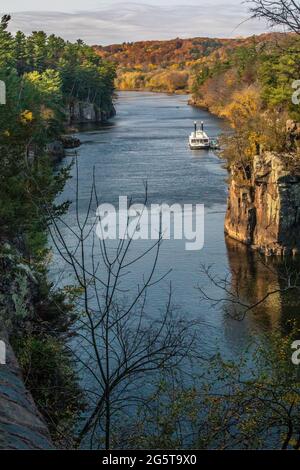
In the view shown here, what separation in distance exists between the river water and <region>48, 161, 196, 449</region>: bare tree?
2133mm

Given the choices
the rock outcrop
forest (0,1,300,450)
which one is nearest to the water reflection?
forest (0,1,300,450)

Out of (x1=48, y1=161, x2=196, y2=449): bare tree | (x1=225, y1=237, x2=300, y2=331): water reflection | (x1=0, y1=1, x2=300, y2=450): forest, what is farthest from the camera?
(x1=225, y1=237, x2=300, y2=331): water reflection

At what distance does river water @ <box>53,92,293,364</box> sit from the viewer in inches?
1502

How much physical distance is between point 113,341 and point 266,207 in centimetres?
2555

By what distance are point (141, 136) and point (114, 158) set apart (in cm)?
2311

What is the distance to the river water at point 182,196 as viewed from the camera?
1502 inches

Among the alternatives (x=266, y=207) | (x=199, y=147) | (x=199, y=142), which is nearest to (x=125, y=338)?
(x=266, y=207)

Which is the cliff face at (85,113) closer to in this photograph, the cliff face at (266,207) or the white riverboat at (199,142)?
the white riverboat at (199,142)

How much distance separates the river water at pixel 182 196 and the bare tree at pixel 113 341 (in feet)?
7.00

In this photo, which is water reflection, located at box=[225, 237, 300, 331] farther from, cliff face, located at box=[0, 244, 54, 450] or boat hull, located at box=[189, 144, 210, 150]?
boat hull, located at box=[189, 144, 210, 150]

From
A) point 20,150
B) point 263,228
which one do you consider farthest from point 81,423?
point 263,228
